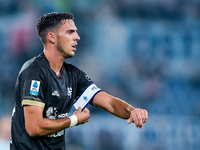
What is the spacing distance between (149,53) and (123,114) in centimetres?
433

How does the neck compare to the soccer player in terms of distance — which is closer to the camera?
the soccer player

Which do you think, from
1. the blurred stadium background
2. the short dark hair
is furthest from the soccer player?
the blurred stadium background

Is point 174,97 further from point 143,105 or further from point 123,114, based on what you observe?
point 123,114

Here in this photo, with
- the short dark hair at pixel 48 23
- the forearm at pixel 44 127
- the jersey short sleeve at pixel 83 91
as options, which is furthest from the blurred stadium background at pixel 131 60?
the forearm at pixel 44 127

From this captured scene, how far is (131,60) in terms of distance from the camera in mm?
7727

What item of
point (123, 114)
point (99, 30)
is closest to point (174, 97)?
point (99, 30)

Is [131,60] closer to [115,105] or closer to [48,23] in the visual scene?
[115,105]

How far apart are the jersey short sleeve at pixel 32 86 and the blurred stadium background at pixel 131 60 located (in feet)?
13.1

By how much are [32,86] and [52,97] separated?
276mm

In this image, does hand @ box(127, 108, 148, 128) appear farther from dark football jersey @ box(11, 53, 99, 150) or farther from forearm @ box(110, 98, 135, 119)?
dark football jersey @ box(11, 53, 99, 150)

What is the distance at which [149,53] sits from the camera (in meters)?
7.75

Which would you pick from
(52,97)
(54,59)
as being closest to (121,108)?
(52,97)

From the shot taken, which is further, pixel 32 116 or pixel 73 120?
pixel 73 120

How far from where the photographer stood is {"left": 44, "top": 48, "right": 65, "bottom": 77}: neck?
3.51 metres
